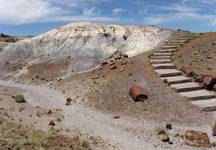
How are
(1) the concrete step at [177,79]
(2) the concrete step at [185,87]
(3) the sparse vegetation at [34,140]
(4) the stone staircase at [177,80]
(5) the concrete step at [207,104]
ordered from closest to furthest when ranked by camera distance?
1. (3) the sparse vegetation at [34,140]
2. (5) the concrete step at [207,104]
3. (4) the stone staircase at [177,80]
4. (2) the concrete step at [185,87]
5. (1) the concrete step at [177,79]

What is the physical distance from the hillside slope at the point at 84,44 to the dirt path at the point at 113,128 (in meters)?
15.4

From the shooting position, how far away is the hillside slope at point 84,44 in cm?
4619

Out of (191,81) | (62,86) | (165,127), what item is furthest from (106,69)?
(165,127)

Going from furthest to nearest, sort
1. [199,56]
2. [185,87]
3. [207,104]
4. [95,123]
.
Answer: [199,56] < [185,87] < [207,104] < [95,123]

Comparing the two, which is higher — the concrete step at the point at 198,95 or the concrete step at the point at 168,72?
the concrete step at the point at 168,72

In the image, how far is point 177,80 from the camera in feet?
98.1

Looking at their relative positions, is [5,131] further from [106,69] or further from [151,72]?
[106,69]

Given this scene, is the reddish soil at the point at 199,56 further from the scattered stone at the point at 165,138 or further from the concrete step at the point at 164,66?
the scattered stone at the point at 165,138

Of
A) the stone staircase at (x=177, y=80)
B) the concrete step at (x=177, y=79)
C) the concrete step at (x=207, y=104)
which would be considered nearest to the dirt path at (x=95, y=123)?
the concrete step at (x=207, y=104)

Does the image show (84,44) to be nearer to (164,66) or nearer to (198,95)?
(164,66)

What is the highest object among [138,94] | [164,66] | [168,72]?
[164,66]

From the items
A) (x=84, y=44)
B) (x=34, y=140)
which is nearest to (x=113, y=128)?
(x=34, y=140)

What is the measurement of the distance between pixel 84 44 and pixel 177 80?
22.2 meters

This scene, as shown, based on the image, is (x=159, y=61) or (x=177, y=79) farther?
(x=159, y=61)
